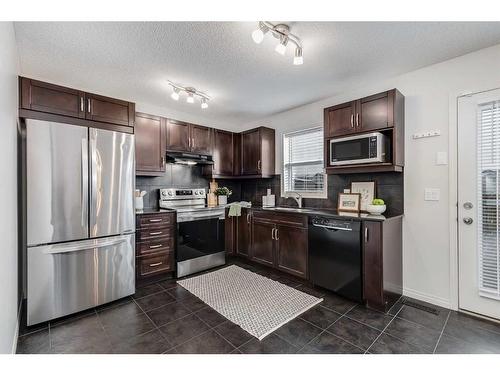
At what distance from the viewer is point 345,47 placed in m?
2.13

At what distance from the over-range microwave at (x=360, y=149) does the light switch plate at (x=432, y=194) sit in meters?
0.52

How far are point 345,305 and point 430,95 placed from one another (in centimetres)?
241

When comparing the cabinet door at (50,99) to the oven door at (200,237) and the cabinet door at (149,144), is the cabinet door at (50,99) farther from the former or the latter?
the oven door at (200,237)

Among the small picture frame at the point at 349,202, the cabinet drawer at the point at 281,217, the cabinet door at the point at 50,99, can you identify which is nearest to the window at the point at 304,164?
the small picture frame at the point at 349,202

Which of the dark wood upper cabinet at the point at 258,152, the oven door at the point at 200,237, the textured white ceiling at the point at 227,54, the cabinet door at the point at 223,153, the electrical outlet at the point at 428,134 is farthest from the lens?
the cabinet door at the point at 223,153

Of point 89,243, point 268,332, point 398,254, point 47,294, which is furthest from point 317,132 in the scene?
point 47,294

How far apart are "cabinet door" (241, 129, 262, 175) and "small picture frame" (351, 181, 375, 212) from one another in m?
1.62

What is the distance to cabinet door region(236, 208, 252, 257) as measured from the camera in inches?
147

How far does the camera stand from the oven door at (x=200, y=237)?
3.24m

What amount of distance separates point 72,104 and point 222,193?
2.44 metres

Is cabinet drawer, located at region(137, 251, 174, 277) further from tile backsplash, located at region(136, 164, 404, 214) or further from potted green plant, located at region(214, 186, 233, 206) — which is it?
potted green plant, located at region(214, 186, 233, 206)

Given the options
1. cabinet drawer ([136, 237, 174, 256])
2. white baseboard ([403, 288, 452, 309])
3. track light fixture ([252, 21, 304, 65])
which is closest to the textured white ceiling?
track light fixture ([252, 21, 304, 65])

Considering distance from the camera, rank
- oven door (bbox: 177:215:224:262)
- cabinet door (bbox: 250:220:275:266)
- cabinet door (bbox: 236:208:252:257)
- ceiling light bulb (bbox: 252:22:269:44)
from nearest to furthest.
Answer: ceiling light bulb (bbox: 252:22:269:44)
oven door (bbox: 177:215:224:262)
cabinet door (bbox: 250:220:275:266)
cabinet door (bbox: 236:208:252:257)
